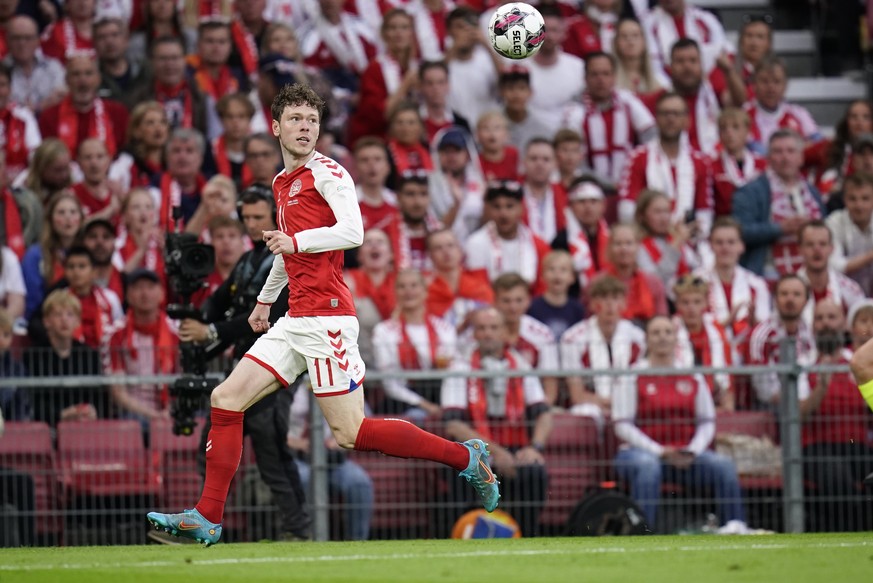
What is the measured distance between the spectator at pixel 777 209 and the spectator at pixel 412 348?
354 centimetres

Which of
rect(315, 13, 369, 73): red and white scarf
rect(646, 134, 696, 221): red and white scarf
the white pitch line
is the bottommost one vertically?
the white pitch line

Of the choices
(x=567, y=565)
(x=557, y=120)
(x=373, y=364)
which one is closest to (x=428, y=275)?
(x=373, y=364)

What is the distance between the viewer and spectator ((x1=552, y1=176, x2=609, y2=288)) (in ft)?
46.9

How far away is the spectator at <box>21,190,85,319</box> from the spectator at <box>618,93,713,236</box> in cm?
506

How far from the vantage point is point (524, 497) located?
11633 mm

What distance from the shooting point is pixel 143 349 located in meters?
11.6

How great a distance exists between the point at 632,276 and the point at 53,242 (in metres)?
4.92

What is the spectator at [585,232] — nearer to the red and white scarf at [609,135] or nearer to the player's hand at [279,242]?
the red and white scarf at [609,135]

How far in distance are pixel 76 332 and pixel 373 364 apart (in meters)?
2.32

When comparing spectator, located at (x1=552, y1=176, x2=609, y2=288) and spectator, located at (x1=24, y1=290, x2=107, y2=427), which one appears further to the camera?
spectator, located at (x1=552, y1=176, x2=609, y2=288)

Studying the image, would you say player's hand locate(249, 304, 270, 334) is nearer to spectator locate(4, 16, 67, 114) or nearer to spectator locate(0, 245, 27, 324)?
spectator locate(0, 245, 27, 324)

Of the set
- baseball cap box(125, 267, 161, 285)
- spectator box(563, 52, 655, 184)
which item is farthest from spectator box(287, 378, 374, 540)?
spectator box(563, 52, 655, 184)

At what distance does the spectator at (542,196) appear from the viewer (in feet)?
47.6

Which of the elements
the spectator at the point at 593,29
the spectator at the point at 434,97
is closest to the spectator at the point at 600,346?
the spectator at the point at 434,97
